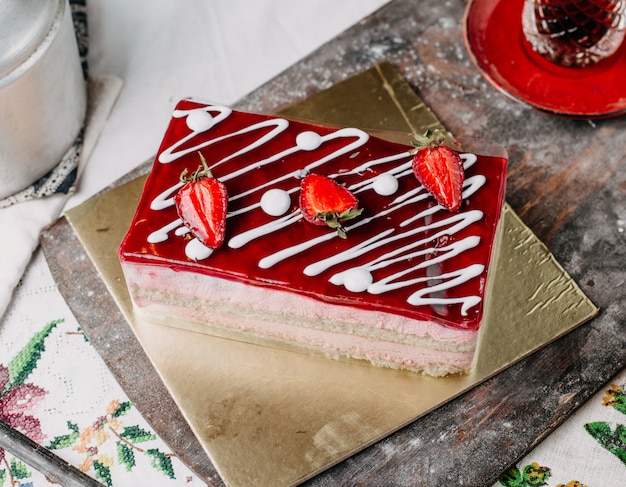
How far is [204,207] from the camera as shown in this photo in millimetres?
2023

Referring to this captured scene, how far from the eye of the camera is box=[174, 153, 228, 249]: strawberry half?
2.01m

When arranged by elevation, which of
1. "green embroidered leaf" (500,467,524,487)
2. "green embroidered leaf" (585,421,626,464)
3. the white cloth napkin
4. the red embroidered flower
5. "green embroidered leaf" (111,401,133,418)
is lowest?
"green embroidered leaf" (585,421,626,464)

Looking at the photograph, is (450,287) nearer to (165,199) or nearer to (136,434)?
(165,199)

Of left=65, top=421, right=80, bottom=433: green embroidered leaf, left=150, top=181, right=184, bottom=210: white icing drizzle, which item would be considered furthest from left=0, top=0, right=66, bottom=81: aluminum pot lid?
left=65, top=421, right=80, bottom=433: green embroidered leaf

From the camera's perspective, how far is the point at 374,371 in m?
2.19

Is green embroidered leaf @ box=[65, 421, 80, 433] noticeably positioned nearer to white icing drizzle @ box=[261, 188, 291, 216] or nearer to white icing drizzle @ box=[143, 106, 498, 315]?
white icing drizzle @ box=[143, 106, 498, 315]

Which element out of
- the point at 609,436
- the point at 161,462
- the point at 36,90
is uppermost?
the point at 36,90

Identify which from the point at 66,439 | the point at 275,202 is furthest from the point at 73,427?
the point at 275,202

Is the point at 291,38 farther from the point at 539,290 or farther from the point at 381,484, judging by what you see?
the point at 381,484

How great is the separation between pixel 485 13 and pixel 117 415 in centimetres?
171

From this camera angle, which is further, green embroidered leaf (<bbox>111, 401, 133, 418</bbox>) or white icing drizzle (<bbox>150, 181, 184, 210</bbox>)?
green embroidered leaf (<bbox>111, 401, 133, 418</bbox>)

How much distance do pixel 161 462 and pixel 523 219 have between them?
1214 mm

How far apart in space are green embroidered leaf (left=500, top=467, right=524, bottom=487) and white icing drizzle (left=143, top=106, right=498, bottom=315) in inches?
18.5

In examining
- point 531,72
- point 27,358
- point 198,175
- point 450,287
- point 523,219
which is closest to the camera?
point 450,287
